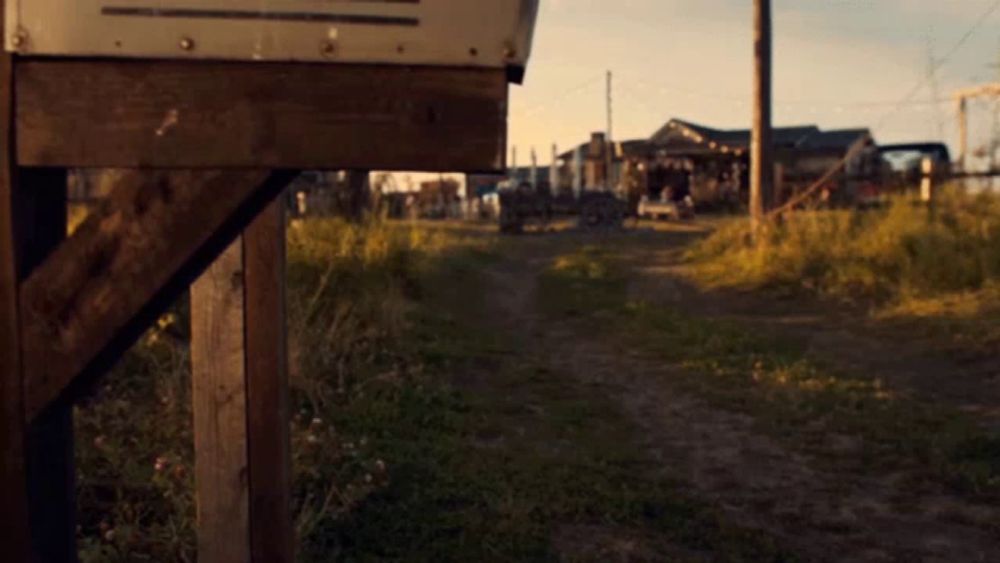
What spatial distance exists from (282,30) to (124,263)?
502 millimetres

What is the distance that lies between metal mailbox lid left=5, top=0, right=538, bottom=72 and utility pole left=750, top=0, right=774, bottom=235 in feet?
52.5

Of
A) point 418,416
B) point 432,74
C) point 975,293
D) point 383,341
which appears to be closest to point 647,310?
point 975,293

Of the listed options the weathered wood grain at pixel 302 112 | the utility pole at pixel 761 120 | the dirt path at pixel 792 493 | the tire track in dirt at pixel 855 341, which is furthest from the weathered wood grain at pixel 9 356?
the utility pole at pixel 761 120

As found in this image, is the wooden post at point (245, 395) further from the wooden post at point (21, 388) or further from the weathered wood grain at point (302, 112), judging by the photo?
the weathered wood grain at point (302, 112)

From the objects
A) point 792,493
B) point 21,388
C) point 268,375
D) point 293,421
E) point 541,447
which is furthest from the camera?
point 541,447

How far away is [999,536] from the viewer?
4.77 meters

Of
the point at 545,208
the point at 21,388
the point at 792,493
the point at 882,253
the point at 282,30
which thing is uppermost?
the point at 282,30

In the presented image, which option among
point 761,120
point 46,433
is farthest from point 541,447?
point 761,120

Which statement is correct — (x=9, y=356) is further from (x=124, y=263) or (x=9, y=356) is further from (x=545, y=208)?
(x=545, y=208)

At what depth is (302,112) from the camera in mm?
2115

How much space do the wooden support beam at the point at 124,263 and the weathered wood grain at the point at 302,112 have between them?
0.05 meters

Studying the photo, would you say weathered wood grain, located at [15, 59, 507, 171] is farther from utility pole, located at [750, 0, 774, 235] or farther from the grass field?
utility pole, located at [750, 0, 774, 235]

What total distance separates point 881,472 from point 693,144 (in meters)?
35.8

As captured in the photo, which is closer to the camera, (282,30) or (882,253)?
(282,30)
